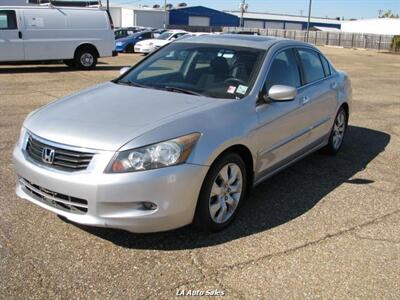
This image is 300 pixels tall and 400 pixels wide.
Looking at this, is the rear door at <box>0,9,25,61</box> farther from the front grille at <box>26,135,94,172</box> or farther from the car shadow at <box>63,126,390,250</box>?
the front grille at <box>26,135,94,172</box>

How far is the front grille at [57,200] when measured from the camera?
3.50m

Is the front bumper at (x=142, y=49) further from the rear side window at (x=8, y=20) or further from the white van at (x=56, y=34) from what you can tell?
the rear side window at (x=8, y=20)

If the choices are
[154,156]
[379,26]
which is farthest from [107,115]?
[379,26]

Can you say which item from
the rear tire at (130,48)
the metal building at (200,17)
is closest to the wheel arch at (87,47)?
the rear tire at (130,48)

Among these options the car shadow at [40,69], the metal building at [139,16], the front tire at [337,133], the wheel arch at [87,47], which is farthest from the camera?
the metal building at [139,16]

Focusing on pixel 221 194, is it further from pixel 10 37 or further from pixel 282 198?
pixel 10 37

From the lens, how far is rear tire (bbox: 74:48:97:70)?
17125 millimetres

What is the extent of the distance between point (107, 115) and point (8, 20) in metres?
13.0

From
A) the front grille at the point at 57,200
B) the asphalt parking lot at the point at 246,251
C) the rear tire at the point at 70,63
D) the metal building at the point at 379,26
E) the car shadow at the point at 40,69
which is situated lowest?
the asphalt parking lot at the point at 246,251

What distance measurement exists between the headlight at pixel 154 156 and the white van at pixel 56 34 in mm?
13335

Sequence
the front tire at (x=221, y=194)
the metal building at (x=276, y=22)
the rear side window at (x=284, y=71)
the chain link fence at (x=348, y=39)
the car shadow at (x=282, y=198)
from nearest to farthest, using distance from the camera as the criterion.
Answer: the front tire at (x=221, y=194) → the car shadow at (x=282, y=198) → the rear side window at (x=284, y=71) → the chain link fence at (x=348, y=39) → the metal building at (x=276, y=22)

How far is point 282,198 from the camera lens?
4.95 metres

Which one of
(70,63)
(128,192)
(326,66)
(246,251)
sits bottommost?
(246,251)

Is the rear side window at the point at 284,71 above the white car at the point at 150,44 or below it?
above
